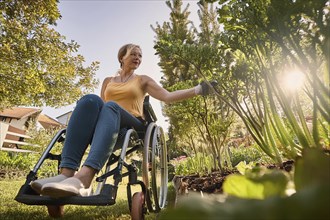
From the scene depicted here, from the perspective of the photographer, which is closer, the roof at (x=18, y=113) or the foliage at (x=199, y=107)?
the foliage at (x=199, y=107)

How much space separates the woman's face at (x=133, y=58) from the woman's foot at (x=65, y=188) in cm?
151

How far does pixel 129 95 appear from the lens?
2.53m

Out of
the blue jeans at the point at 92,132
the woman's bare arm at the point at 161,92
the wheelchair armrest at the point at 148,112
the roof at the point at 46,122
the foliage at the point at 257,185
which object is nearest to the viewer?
the foliage at the point at 257,185

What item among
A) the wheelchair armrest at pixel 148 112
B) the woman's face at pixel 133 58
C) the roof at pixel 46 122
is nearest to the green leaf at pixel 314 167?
the wheelchair armrest at pixel 148 112

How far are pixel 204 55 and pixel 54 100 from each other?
7625mm

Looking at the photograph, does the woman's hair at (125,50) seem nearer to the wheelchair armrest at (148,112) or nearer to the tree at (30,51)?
the wheelchair armrest at (148,112)

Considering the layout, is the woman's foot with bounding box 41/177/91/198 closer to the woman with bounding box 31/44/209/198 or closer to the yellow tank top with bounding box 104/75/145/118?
the woman with bounding box 31/44/209/198

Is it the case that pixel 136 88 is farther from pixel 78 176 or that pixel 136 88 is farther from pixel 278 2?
pixel 278 2

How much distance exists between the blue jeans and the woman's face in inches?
38.0

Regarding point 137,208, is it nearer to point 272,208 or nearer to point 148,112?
point 148,112

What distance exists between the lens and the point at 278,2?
0.92 meters

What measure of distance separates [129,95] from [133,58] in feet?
1.49

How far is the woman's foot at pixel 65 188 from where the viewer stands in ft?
4.54

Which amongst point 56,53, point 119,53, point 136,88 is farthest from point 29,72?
point 136,88
